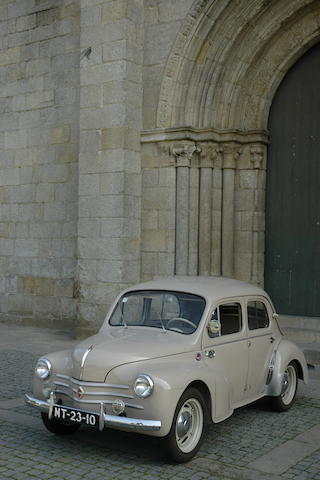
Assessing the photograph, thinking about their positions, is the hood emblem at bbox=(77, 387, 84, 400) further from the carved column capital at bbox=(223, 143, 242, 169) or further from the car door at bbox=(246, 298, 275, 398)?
the carved column capital at bbox=(223, 143, 242, 169)

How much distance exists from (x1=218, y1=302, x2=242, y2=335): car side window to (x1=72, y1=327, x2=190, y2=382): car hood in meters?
0.58

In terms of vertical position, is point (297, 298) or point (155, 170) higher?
point (155, 170)

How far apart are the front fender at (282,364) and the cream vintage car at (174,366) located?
1 centimetres

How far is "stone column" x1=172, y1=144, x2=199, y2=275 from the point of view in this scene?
35.7ft

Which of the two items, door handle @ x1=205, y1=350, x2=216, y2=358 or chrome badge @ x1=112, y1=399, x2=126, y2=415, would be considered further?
door handle @ x1=205, y1=350, x2=216, y2=358

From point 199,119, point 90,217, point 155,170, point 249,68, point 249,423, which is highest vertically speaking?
point 249,68

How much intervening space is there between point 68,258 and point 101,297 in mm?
1879

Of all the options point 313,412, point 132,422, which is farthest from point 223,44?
point 132,422

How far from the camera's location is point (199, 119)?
11016mm

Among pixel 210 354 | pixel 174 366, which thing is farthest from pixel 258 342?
pixel 174 366

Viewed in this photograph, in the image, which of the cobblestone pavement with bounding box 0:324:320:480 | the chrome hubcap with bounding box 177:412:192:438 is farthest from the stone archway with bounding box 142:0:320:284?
the chrome hubcap with bounding box 177:412:192:438

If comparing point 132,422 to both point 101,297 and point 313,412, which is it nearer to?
point 313,412

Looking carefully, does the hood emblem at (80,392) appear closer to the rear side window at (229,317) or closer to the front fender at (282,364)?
the rear side window at (229,317)

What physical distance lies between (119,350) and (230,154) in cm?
628
